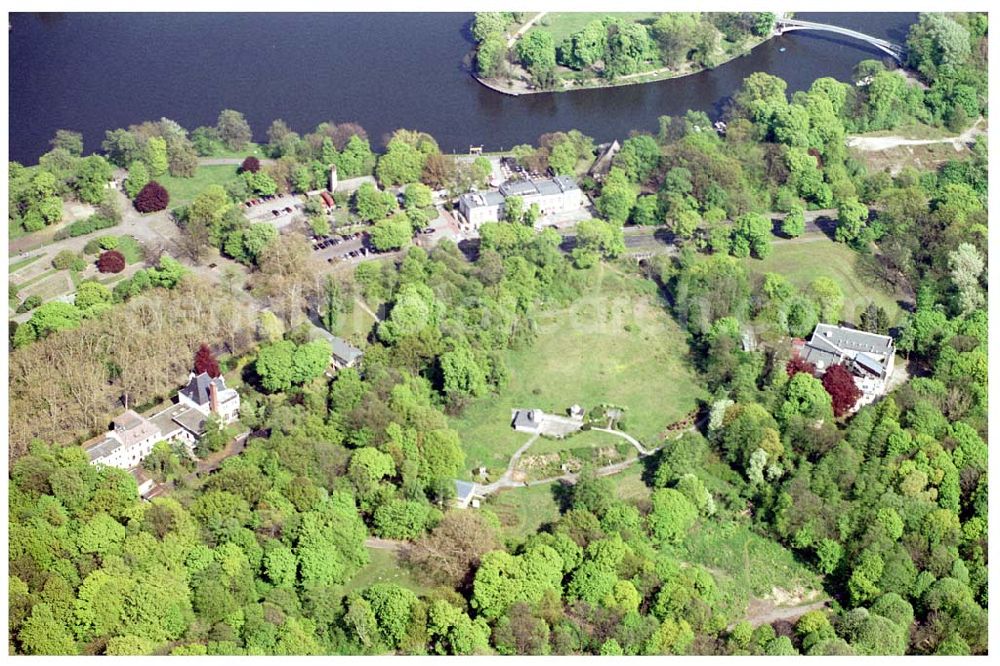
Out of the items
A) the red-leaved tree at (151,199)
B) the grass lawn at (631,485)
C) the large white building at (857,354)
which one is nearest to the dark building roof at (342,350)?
the grass lawn at (631,485)

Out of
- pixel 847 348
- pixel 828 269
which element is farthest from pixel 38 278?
pixel 828 269

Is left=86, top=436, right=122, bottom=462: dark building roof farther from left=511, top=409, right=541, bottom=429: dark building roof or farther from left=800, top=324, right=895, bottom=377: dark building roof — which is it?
left=800, top=324, right=895, bottom=377: dark building roof

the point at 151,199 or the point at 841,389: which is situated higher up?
the point at 841,389

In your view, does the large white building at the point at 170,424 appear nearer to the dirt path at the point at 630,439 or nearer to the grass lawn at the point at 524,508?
the grass lawn at the point at 524,508

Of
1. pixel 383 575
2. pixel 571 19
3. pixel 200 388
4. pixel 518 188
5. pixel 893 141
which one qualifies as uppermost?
pixel 571 19

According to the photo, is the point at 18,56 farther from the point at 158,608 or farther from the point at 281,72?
the point at 158,608

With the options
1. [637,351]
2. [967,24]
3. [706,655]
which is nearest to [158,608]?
[706,655]

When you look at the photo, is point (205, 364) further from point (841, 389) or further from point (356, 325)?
point (841, 389)
